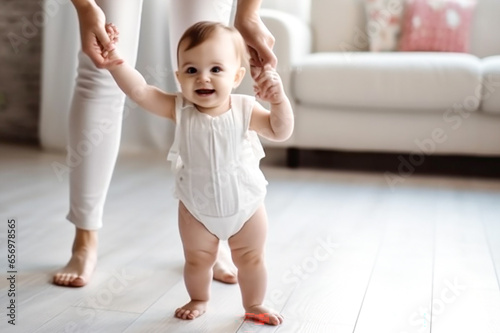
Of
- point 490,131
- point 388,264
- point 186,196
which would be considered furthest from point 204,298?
point 490,131

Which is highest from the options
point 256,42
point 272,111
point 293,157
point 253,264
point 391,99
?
point 256,42

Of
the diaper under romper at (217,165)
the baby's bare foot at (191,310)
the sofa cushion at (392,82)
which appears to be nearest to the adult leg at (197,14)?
the baby's bare foot at (191,310)

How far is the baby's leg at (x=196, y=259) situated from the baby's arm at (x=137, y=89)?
0.17m

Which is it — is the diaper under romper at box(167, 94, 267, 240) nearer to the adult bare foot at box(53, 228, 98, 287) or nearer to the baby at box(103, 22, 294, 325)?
the baby at box(103, 22, 294, 325)

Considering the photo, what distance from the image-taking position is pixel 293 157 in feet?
9.50

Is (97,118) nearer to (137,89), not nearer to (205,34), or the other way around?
(137,89)

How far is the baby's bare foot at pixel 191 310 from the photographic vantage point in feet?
4.27

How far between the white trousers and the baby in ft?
0.80

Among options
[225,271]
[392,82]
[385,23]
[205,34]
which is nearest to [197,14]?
[205,34]

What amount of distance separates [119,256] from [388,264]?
23.6 inches

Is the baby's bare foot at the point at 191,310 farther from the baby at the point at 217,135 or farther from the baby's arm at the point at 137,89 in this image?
the baby's arm at the point at 137,89

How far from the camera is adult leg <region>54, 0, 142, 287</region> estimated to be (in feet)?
4.89

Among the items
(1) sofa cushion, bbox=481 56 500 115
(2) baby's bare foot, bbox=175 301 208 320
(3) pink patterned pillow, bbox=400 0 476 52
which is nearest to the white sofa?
(1) sofa cushion, bbox=481 56 500 115

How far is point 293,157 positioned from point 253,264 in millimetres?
1636
